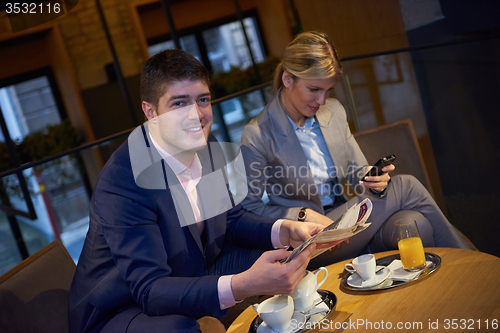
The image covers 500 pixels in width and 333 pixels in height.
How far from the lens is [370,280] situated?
1287mm

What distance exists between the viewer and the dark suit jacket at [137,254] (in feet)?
4.28

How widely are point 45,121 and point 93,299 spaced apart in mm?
5680

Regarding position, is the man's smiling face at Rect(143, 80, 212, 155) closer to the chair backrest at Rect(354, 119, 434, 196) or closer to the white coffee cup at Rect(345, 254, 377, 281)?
the white coffee cup at Rect(345, 254, 377, 281)

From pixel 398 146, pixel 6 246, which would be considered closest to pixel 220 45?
pixel 6 246

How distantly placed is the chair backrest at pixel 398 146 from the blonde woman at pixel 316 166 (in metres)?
0.12

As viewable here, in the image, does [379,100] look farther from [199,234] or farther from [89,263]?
[89,263]

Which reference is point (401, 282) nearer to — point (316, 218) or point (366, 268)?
point (366, 268)

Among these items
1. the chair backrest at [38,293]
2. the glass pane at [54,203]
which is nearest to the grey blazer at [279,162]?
the chair backrest at [38,293]

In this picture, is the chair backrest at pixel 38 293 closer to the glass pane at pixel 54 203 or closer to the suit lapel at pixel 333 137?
the glass pane at pixel 54 203

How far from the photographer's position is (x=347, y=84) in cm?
279

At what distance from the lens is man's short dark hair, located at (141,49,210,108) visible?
1525 mm

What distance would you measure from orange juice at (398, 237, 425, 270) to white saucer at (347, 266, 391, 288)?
0.06m

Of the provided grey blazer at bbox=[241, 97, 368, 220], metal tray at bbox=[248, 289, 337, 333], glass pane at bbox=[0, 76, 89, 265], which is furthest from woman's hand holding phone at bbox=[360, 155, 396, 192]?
glass pane at bbox=[0, 76, 89, 265]

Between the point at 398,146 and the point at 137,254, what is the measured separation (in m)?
1.43
